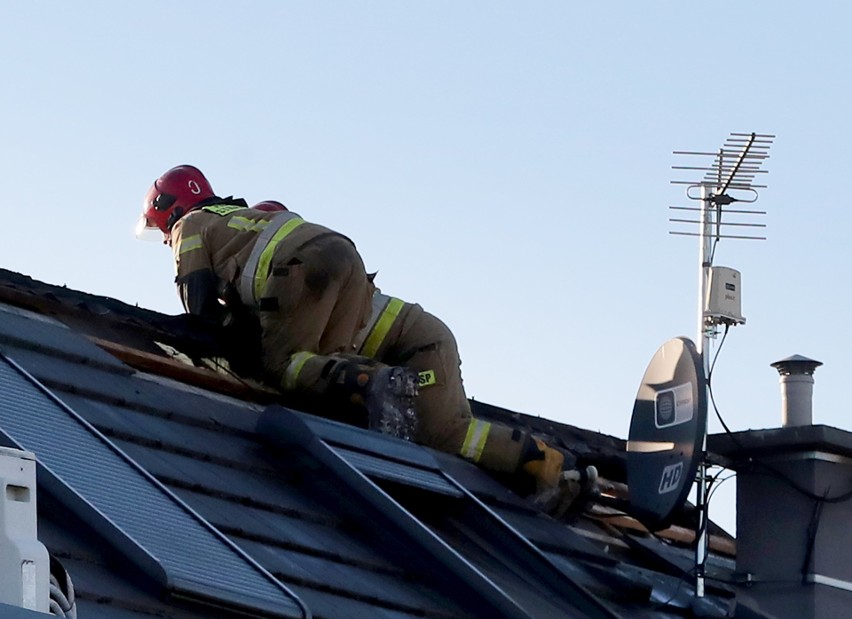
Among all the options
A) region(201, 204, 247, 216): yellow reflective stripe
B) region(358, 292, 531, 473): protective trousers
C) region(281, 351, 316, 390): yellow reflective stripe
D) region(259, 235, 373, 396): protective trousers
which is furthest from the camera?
region(201, 204, 247, 216): yellow reflective stripe

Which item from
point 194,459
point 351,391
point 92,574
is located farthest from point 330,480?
point 92,574

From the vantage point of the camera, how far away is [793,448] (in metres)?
9.15

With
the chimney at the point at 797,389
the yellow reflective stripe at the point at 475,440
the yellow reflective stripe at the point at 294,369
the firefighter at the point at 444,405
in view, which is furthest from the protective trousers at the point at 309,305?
the chimney at the point at 797,389

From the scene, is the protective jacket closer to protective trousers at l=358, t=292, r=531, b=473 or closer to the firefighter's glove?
protective trousers at l=358, t=292, r=531, b=473

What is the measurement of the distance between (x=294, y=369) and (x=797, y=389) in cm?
251

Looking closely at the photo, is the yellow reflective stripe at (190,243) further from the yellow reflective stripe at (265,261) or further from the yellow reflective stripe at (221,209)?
the yellow reflective stripe at (265,261)

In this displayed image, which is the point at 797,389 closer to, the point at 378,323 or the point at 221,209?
the point at 378,323

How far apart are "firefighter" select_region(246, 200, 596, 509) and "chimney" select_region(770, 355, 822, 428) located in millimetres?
1017

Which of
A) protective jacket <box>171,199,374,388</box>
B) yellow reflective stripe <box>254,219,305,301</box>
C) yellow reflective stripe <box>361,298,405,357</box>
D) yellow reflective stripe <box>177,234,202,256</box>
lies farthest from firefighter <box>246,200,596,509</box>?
yellow reflective stripe <box>177,234,202,256</box>

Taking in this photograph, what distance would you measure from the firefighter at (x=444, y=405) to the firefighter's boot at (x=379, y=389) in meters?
0.18

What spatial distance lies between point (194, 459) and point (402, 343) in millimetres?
2994

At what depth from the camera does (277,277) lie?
9.34 meters

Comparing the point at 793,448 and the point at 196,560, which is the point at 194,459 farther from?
the point at 793,448

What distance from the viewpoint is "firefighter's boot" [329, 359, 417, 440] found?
8805 mm
